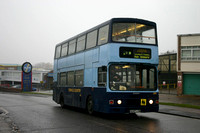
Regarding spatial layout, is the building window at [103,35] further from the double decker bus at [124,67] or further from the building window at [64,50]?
the building window at [64,50]

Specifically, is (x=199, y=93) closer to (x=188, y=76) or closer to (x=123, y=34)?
(x=188, y=76)

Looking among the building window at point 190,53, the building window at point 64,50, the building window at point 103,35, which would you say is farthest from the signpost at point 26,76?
the building window at point 103,35

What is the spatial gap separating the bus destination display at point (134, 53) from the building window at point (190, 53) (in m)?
22.3

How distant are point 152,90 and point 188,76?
22524 millimetres

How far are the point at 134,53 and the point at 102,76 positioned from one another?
1.91 meters

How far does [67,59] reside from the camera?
19125 mm

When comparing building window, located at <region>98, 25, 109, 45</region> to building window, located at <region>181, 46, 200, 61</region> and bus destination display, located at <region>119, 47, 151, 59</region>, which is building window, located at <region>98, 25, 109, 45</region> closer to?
bus destination display, located at <region>119, 47, 151, 59</region>

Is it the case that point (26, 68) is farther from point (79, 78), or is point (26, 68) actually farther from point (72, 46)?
point (79, 78)

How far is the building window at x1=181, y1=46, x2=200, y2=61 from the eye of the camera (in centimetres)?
3369

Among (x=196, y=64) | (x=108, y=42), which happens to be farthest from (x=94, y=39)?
(x=196, y=64)

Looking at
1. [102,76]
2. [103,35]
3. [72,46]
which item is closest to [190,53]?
[72,46]

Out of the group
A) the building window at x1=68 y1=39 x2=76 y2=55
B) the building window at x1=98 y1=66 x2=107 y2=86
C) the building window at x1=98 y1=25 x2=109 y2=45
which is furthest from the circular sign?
→ the building window at x1=98 y1=66 x2=107 y2=86

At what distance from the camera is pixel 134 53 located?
43.3 feet

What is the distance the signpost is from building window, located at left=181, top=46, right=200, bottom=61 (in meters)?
31.2
